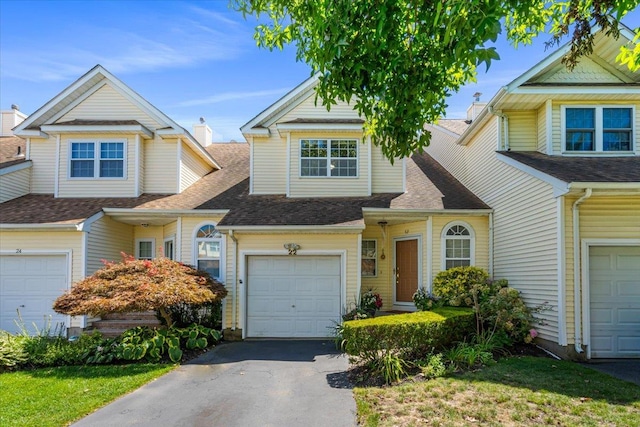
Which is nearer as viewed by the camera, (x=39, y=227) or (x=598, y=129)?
(x=598, y=129)

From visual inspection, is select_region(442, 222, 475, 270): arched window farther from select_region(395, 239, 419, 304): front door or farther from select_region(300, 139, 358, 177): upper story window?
select_region(300, 139, 358, 177): upper story window

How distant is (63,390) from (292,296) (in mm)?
5850

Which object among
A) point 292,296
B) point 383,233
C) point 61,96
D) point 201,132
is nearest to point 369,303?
point 292,296

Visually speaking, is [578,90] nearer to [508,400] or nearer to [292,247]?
[508,400]

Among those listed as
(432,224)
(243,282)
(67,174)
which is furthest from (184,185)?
(432,224)

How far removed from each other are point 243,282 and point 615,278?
29.5ft

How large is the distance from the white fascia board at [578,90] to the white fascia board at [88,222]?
11903 mm

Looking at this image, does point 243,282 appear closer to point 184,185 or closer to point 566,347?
point 184,185

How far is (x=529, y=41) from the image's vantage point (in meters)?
6.34

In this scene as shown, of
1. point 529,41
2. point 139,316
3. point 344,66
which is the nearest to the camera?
point 344,66

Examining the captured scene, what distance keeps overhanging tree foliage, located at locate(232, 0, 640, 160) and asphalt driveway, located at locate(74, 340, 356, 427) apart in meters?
4.04

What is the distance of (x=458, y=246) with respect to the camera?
12.3 metres

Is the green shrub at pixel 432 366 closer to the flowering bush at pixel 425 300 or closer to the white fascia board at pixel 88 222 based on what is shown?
the flowering bush at pixel 425 300

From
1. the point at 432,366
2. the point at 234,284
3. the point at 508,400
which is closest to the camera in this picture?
the point at 508,400
